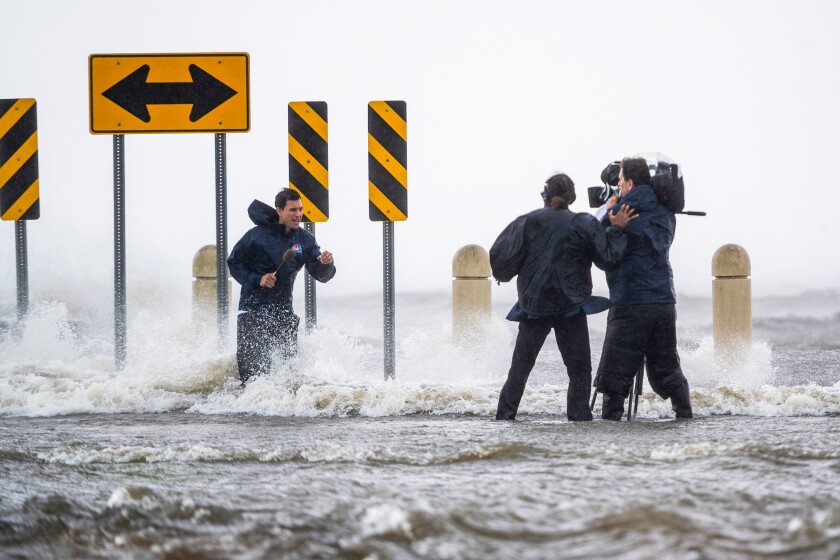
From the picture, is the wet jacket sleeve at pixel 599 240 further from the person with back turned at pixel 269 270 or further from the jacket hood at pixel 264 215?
the jacket hood at pixel 264 215

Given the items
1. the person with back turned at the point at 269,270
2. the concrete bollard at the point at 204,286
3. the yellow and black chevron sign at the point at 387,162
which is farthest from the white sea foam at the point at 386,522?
the concrete bollard at the point at 204,286

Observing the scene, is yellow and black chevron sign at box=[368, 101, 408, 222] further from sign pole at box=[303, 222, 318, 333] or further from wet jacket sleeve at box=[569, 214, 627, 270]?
wet jacket sleeve at box=[569, 214, 627, 270]

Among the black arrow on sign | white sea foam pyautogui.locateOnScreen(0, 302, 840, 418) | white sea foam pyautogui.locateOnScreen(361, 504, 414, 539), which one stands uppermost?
the black arrow on sign

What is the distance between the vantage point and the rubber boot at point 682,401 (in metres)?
7.20

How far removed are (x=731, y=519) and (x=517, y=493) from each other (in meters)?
0.80

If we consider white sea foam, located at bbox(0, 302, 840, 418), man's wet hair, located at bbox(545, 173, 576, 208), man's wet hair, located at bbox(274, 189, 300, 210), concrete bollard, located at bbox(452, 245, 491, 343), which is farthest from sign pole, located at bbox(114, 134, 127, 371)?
man's wet hair, located at bbox(545, 173, 576, 208)

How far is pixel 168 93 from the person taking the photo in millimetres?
10391

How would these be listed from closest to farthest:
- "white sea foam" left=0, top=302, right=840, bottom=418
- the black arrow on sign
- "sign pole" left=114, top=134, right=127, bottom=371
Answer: "white sea foam" left=0, top=302, right=840, bottom=418 → the black arrow on sign → "sign pole" left=114, top=134, right=127, bottom=371

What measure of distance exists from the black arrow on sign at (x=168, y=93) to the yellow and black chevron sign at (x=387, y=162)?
1475mm

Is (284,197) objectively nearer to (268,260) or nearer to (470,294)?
(268,260)

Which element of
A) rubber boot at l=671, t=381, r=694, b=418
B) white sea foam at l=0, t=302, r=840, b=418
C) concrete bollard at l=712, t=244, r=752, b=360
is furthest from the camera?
concrete bollard at l=712, t=244, r=752, b=360

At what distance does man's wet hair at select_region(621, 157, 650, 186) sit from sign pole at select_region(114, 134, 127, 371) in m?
5.75

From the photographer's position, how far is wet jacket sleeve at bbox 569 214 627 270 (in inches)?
268

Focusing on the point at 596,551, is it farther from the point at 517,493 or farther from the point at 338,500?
the point at 338,500
